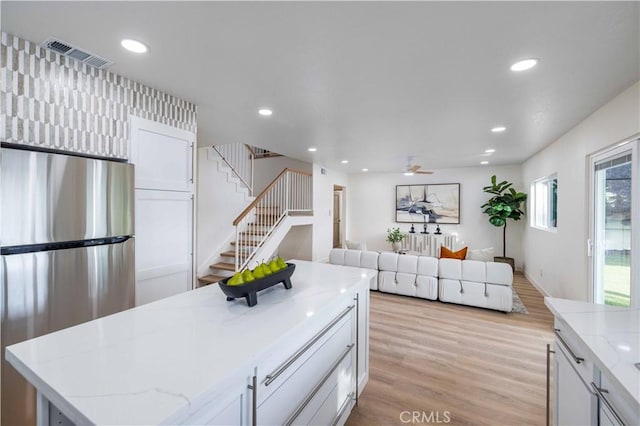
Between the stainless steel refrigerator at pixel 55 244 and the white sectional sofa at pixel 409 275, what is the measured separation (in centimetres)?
361

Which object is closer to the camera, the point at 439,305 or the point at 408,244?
the point at 439,305

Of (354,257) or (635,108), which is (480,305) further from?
(635,108)

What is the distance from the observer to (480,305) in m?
3.96

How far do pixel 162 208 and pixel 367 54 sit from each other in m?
2.07

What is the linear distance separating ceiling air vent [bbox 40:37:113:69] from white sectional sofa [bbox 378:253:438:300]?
412 cm

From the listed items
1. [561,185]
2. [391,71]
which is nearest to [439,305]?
[561,185]

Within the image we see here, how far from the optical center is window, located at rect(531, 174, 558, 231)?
14.2ft

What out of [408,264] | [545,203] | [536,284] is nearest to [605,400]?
[408,264]

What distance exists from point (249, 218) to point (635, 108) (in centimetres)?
551

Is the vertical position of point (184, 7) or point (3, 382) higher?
point (184, 7)

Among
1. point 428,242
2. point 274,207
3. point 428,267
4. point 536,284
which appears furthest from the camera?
point 428,242

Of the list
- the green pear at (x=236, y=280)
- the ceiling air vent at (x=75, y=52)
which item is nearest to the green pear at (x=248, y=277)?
the green pear at (x=236, y=280)

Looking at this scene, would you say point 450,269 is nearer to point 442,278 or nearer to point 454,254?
point 442,278

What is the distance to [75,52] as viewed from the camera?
71.7 inches
